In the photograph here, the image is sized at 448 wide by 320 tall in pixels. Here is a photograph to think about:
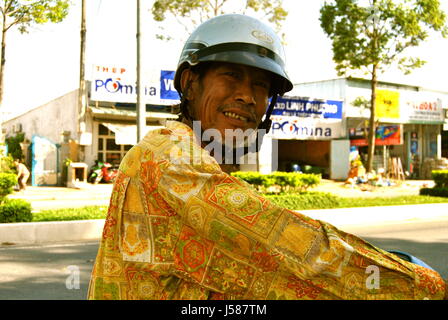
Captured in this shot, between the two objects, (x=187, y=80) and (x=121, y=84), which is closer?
(x=187, y=80)

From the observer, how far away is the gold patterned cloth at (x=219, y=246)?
3.29ft

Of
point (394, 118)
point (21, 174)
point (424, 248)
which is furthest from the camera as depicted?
point (394, 118)

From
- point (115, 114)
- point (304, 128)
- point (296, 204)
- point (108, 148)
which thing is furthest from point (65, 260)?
point (304, 128)

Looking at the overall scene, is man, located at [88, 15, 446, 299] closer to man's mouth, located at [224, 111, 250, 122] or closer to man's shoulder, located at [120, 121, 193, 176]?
man's shoulder, located at [120, 121, 193, 176]

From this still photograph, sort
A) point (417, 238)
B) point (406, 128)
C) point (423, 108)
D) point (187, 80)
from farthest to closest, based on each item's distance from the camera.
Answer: point (406, 128), point (423, 108), point (417, 238), point (187, 80)

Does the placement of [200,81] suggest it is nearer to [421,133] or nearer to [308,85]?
[308,85]

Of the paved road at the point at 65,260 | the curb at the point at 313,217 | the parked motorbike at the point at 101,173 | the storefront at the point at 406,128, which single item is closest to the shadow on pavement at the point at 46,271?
the paved road at the point at 65,260

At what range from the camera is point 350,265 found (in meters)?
0.99

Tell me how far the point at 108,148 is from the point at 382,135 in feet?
45.6

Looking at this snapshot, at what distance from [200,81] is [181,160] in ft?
1.29

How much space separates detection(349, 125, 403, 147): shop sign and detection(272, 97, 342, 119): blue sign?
1321mm

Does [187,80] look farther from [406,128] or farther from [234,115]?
[406,128]

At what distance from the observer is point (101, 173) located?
17172 mm

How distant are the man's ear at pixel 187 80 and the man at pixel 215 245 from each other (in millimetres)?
142
